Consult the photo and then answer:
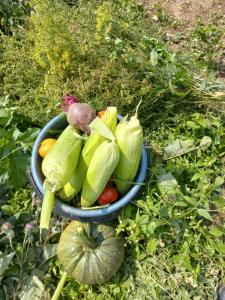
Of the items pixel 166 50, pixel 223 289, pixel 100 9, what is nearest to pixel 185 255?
pixel 223 289

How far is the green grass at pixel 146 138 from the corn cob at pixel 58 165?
22cm

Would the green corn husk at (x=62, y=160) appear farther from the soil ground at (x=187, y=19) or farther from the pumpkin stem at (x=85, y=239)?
the soil ground at (x=187, y=19)

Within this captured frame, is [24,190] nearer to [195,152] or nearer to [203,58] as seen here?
[195,152]

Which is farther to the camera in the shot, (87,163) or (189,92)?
(189,92)

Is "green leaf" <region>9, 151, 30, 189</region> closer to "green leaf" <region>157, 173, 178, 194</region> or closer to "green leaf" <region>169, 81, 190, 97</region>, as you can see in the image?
"green leaf" <region>157, 173, 178, 194</region>

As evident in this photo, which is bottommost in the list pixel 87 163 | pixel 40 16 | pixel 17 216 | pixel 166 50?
pixel 17 216

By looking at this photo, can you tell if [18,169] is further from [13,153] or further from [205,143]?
[205,143]

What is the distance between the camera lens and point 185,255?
2070mm

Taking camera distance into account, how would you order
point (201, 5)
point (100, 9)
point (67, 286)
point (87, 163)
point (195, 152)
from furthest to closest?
1. point (201, 5)
2. point (100, 9)
3. point (195, 152)
4. point (67, 286)
5. point (87, 163)

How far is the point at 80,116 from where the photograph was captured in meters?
2.02

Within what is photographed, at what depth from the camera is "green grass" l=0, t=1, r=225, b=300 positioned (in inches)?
82.7

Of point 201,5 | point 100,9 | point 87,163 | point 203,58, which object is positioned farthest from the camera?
point 201,5

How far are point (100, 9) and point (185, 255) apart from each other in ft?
4.64

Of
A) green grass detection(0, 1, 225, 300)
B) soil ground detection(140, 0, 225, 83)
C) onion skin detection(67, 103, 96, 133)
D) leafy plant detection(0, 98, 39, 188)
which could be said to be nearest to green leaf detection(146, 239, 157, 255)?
green grass detection(0, 1, 225, 300)
